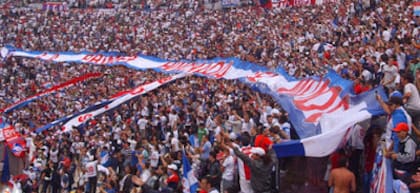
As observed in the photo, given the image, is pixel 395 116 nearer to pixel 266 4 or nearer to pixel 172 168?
pixel 172 168

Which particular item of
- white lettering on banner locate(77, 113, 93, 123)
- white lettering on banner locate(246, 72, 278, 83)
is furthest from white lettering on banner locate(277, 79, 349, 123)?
white lettering on banner locate(77, 113, 93, 123)

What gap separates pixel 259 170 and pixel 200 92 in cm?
856

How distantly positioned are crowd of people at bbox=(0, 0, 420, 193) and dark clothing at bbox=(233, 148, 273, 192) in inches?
0.5

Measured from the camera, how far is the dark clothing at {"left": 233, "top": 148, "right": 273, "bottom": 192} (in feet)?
21.7

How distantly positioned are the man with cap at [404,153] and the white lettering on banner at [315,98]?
1957 millimetres

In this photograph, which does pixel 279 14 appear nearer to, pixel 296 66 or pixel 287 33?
pixel 287 33

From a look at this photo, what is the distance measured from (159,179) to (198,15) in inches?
777

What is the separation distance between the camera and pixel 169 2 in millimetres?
31000

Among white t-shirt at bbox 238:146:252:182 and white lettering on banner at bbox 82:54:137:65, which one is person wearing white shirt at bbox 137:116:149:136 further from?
white lettering on banner at bbox 82:54:137:65

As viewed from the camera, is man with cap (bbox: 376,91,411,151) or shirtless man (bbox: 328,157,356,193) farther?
shirtless man (bbox: 328,157,356,193)

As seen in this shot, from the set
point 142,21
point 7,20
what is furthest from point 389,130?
point 7,20

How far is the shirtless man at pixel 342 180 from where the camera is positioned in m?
6.41

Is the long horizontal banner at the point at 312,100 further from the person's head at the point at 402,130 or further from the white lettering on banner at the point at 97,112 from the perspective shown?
the white lettering on banner at the point at 97,112

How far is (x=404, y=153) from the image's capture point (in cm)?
563
